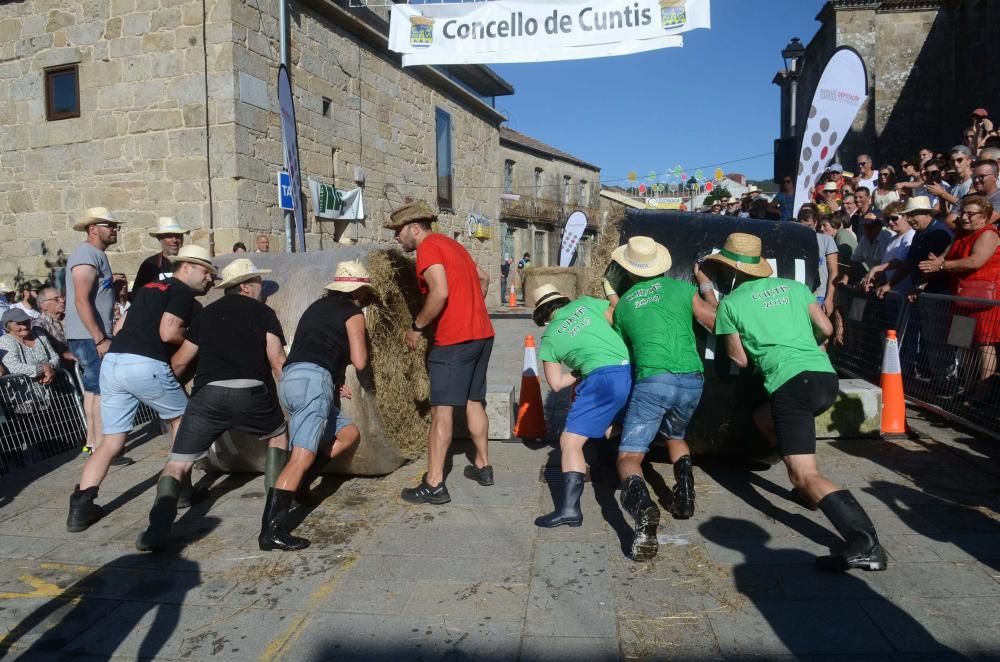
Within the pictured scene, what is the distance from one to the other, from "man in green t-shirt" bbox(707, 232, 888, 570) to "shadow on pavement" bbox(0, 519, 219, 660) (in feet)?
10.1

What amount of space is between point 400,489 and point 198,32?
8716 millimetres

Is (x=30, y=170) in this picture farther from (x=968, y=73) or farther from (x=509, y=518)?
(x=968, y=73)

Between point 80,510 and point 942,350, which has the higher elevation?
point 942,350

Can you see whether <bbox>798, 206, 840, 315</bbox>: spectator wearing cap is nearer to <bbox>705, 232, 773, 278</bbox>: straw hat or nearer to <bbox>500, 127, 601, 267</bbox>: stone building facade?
<bbox>705, 232, 773, 278</bbox>: straw hat

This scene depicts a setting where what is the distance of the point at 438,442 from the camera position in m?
4.70

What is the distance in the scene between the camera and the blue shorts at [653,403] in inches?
162

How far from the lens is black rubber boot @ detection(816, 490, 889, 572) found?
3441mm

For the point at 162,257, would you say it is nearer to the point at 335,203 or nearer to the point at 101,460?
the point at 101,460

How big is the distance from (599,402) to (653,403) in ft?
1.00

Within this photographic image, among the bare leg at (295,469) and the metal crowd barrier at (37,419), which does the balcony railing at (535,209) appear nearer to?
the metal crowd barrier at (37,419)

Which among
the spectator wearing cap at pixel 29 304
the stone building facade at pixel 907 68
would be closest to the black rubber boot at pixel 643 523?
the spectator wearing cap at pixel 29 304

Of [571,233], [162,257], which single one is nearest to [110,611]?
[162,257]

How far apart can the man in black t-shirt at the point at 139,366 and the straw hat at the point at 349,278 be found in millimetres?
862

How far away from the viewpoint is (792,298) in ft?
13.1
